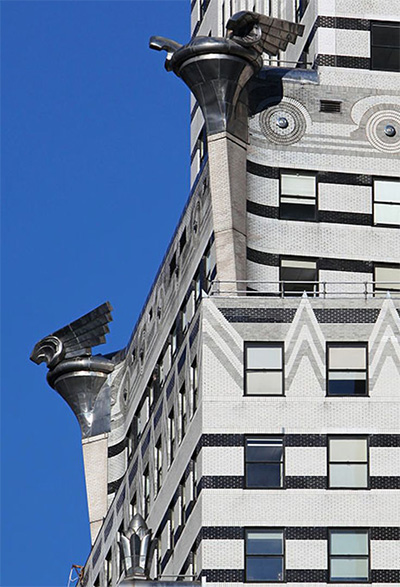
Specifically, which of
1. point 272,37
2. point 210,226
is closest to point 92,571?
point 210,226

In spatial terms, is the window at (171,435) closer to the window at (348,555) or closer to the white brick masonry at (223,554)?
the white brick masonry at (223,554)

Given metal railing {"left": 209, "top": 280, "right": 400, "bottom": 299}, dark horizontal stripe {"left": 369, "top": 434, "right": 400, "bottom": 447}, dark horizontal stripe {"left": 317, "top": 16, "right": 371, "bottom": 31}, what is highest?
dark horizontal stripe {"left": 317, "top": 16, "right": 371, "bottom": 31}

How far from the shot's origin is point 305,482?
69312 mm

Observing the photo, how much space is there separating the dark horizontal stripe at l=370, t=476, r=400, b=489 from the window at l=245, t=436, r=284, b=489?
3059 mm

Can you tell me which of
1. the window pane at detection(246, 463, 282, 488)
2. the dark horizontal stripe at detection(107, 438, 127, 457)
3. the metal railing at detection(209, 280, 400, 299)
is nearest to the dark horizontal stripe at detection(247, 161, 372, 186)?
the metal railing at detection(209, 280, 400, 299)

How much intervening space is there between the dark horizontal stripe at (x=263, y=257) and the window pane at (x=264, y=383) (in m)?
6.63

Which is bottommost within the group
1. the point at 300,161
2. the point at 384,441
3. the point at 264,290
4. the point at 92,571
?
the point at 92,571

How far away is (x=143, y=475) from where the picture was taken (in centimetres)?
8362

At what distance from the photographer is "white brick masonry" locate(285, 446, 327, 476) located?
2736 inches

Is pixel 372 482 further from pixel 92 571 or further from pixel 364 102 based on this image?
pixel 92 571

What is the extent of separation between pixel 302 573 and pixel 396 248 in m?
14.9

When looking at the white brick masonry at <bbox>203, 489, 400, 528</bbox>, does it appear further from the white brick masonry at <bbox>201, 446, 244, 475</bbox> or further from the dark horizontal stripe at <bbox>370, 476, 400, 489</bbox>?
the white brick masonry at <bbox>201, 446, 244, 475</bbox>

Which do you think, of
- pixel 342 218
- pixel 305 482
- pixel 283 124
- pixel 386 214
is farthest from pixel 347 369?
→ pixel 283 124

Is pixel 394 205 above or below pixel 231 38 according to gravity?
below
